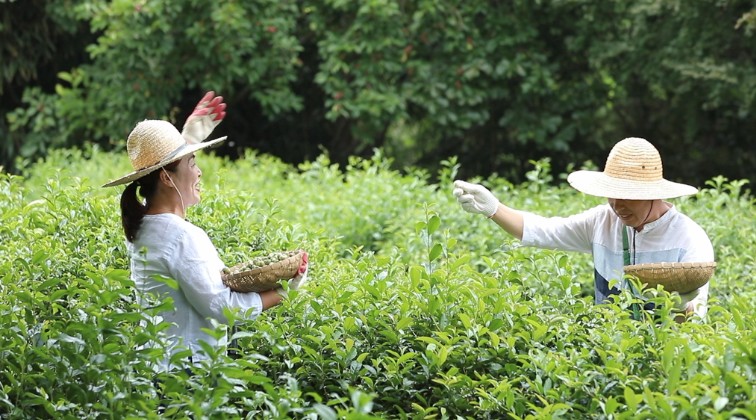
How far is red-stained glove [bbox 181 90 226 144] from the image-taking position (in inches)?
157

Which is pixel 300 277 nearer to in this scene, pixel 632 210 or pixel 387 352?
pixel 387 352

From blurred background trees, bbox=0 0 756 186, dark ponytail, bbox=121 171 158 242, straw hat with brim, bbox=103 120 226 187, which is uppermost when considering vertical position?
straw hat with brim, bbox=103 120 226 187

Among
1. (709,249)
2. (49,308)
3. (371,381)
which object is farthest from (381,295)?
(709,249)

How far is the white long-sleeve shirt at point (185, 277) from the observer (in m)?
3.37

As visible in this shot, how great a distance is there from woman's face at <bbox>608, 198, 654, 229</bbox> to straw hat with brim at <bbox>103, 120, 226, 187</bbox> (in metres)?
1.66

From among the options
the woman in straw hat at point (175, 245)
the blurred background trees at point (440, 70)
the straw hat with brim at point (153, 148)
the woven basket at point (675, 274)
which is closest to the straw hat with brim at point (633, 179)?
the woven basket at point (675, 274)

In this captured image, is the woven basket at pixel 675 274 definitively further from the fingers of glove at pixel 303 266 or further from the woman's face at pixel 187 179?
the woman's face at pixel 187 179

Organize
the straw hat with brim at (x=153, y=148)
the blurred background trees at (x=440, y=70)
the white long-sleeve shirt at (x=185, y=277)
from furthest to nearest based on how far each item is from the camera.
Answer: the blurred background trees at (x=440, y=70), the straw hat with brim at (x=153, y=148), the white long-sleeve shirt at (x=185, y=277)

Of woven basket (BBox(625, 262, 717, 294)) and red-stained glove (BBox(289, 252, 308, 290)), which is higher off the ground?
red-stained glove (BBox(289, 252, 308, 290))

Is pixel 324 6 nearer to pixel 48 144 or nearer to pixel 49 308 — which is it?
pixel 48 144

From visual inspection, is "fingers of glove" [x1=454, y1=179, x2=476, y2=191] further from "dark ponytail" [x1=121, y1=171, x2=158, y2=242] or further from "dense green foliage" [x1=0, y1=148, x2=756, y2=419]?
"dark ponytail" [x1=121, y1=171, x2=158, y2=242]

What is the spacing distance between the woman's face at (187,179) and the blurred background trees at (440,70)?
6.52 metres

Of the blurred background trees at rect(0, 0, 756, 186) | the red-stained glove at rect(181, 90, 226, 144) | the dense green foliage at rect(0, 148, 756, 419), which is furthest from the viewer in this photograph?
the blurred background trees at rect(0, 0, 756, 186)

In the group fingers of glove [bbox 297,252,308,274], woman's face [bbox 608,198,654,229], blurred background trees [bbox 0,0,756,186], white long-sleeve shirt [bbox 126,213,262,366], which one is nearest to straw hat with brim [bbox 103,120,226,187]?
white long-sleeve shirt [bbox 126,213,262,366]
